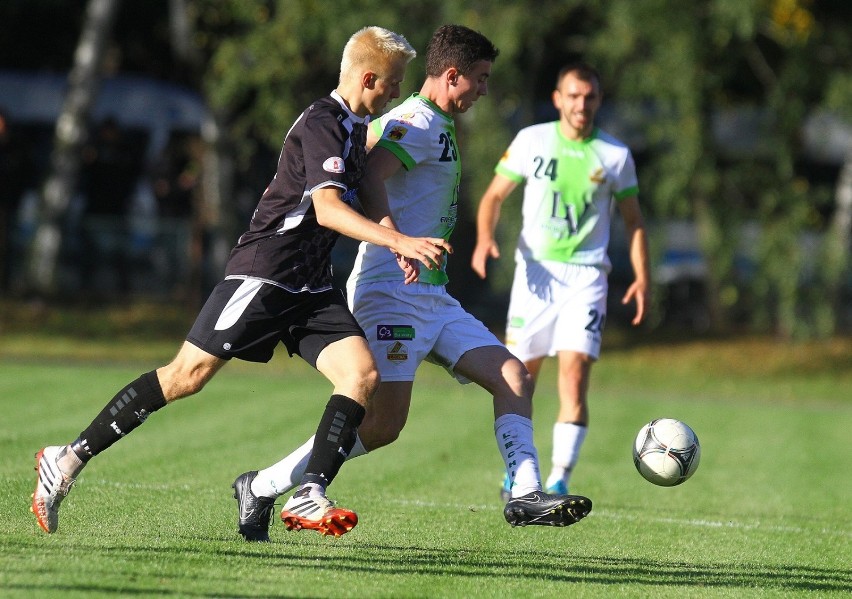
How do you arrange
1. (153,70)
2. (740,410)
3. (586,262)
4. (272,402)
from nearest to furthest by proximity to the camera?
(586,262) → (272,402) → (740,410) → (153,70)

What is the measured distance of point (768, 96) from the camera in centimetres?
2158

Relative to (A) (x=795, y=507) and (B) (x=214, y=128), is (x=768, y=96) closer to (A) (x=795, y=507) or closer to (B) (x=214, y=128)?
(B) (x=214, y=128)

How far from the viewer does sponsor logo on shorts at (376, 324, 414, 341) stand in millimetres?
6656

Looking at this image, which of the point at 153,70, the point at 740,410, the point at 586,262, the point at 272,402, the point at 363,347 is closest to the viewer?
the point at 363,347

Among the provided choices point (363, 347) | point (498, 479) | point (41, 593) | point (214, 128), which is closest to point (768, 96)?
point (214, 128)

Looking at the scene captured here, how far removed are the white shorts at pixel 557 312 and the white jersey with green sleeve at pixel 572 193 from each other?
9 cm

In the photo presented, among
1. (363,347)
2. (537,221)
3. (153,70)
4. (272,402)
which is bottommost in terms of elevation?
(272,402)

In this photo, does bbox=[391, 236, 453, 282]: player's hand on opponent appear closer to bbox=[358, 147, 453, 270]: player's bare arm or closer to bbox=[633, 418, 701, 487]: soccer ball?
bbox=[358, 147, 453, 270]: player's bare arm

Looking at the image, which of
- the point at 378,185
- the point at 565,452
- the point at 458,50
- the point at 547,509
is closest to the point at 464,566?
the point at 547,509

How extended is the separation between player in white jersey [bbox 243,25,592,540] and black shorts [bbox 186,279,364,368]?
0.47 metres

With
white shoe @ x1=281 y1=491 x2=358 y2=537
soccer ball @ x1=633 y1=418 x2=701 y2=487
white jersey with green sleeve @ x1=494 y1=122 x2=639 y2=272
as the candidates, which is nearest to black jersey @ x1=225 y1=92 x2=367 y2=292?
white shoe @ x1=281 y1=491 x2=358 y2=537

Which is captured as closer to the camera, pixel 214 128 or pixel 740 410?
pixel 740 410

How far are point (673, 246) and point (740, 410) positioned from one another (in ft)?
24.6

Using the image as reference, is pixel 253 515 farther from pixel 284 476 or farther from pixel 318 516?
pixel 318 516
